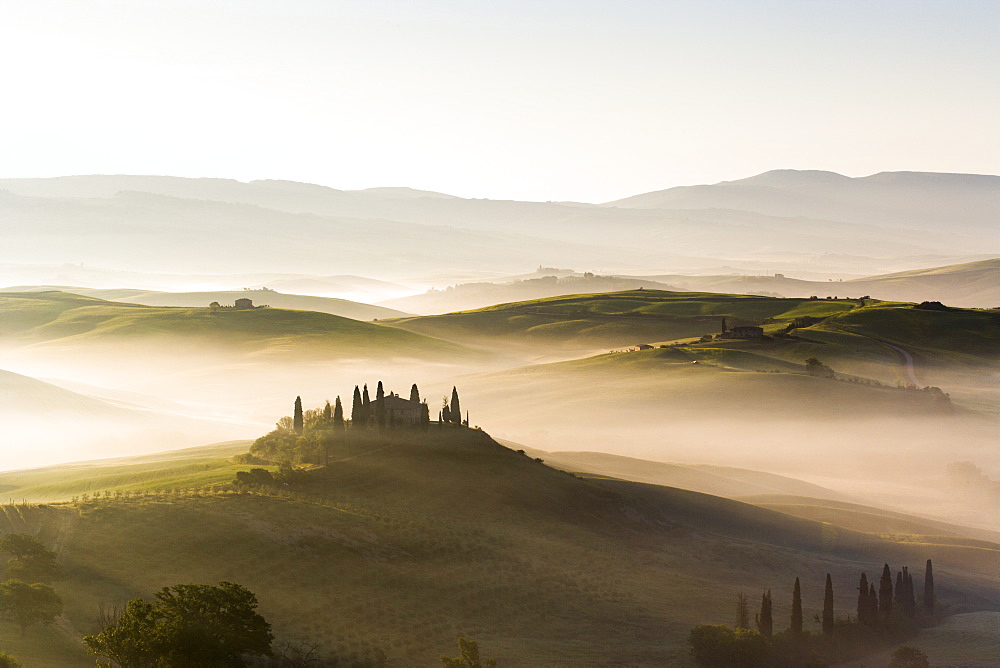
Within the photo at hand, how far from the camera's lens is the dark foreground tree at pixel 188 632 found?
45156mm

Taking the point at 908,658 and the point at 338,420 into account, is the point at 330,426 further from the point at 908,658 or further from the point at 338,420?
the point at 908,658

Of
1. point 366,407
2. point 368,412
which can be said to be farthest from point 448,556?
point 368,412

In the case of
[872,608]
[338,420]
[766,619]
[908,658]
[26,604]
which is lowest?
[908,658]

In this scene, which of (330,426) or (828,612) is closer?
(828,612)

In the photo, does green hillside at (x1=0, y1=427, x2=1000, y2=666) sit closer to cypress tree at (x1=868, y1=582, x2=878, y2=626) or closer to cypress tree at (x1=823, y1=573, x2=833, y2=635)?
cypress tree at (x1=823, y1=573, x2=833, y2=635)

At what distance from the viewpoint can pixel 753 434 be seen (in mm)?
149500

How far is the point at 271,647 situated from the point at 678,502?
56.0 m

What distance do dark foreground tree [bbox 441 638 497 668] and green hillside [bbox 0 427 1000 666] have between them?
98.4 inches

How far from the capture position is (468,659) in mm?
51875

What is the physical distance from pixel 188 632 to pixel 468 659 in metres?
14.4

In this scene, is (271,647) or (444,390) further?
(444,390)

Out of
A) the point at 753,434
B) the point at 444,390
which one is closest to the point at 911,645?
the point at 753,434

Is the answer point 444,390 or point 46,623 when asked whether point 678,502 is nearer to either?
point 46,623

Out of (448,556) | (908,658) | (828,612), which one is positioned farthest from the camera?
(448,556)
